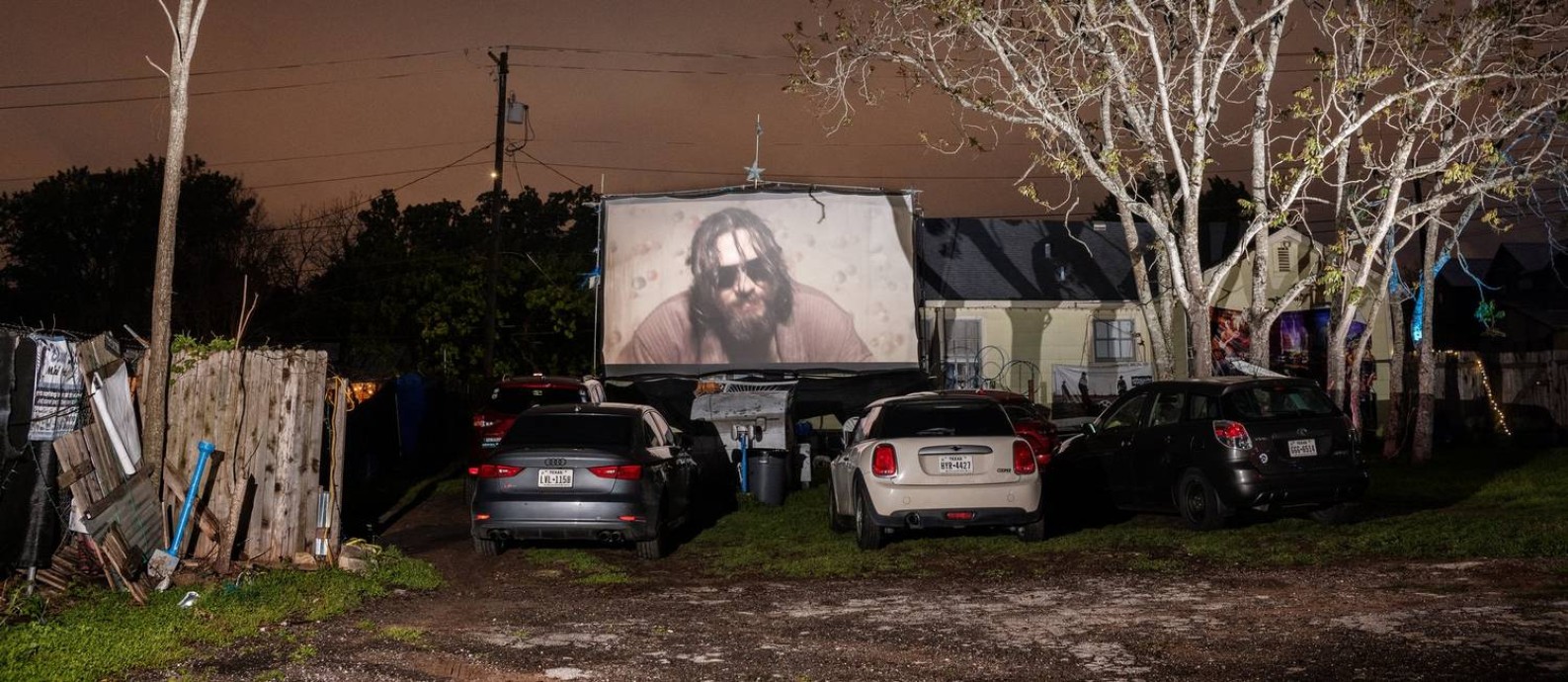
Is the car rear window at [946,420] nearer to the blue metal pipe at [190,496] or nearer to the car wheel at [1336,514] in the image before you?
the car wheel at [1336,514]

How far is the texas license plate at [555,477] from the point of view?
11633 mm

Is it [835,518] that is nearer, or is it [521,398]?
[835,518]

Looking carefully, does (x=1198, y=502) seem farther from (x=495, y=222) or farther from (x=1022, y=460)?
(x=495, y=222)

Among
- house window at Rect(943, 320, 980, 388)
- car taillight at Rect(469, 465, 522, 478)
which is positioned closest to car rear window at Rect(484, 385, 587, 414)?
car taillight at Rect(469, 465, 522, 478)

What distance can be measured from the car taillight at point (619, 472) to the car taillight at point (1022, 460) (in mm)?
3468

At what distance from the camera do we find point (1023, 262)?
35.5 metres

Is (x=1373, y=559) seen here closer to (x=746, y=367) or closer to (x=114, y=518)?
(x=114, y=518)

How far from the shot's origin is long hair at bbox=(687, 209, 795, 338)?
22.9 m

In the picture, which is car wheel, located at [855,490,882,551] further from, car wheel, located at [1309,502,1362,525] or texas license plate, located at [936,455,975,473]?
car wheel, located at [1309,502,1362,525]

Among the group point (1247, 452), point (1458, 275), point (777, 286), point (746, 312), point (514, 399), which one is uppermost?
point (1458, 275)

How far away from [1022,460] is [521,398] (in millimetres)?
9197

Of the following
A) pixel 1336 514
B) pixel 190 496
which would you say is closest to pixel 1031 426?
pixel 1336 514

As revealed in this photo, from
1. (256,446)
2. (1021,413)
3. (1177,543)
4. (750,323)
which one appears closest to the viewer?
(256,446)

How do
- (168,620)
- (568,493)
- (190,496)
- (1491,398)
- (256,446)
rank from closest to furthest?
(168,620) < (190,496) < (256,446) < (568,493) < (1491,398)
